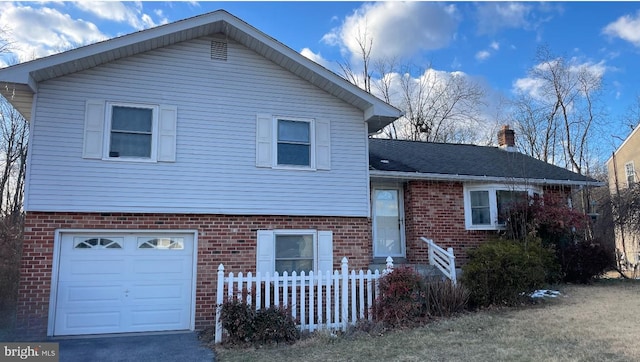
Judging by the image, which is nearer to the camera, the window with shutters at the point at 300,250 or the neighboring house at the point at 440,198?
the window with shutters at the point at 300,250

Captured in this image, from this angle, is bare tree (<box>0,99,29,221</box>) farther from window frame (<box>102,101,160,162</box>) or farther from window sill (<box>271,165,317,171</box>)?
window sill (<box>271,165,317,171</box>)

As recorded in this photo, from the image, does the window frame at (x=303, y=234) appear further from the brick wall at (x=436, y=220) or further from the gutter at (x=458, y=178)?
the brick wall at (x=436, y=220)

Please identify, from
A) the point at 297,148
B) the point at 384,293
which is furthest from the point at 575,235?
the point at 297,148

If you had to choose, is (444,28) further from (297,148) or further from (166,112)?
(166,112)

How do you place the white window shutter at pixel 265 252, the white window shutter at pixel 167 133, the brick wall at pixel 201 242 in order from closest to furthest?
the brick wall at pixel 201 242, the white window shutter at pixel 167 133, the white window shutter at pixel 265 252

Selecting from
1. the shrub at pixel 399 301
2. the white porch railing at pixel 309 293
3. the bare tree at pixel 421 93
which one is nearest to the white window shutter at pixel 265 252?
the white porch railing at pixel 309 293

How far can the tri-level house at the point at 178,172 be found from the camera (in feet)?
28.2

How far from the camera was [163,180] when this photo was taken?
9.13 metres

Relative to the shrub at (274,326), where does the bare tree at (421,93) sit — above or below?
above

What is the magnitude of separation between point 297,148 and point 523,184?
7.12 m

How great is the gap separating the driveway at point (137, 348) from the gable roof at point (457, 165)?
6.09 meters

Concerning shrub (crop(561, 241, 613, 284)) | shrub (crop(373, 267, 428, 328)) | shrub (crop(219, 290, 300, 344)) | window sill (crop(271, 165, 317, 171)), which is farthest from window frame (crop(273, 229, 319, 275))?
shrub (crop(561, 241, 613, 284))

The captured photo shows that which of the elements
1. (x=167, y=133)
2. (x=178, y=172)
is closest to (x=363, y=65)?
(x=167, y=133)

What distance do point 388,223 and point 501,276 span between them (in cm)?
366
